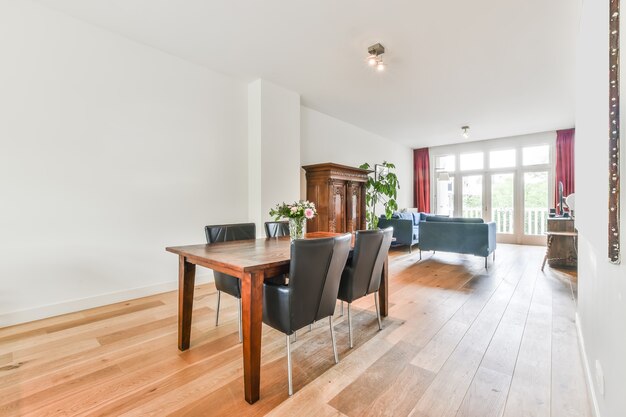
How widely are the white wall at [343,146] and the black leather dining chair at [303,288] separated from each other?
3.41m

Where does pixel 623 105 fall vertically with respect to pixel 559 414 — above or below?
above

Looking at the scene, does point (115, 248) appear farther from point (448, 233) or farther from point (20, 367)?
point (448, 233)

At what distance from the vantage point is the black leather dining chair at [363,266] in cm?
210

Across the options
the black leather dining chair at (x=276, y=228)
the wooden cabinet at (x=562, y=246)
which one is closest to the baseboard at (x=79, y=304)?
the black leather dining chair at (x=276, y=228)

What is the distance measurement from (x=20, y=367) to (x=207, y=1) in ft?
10.2

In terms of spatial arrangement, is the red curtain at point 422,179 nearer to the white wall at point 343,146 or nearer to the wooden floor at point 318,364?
the white wall at point 343,146

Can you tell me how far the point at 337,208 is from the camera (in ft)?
16.2

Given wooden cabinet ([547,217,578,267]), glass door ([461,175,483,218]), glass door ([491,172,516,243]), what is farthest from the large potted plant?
glass door ([491,172,516,243])

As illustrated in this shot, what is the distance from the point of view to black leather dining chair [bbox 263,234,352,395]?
1594 mm

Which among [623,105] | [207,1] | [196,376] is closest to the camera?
[623,105]

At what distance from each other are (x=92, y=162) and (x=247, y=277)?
8.09 feet

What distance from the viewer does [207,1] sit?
8.25 ft

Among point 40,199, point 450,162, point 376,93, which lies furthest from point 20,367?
point 450,162

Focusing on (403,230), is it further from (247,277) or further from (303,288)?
(247,277)
